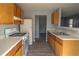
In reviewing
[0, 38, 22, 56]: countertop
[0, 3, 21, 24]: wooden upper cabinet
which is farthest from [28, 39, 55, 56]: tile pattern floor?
[0, 38, 22, 56]: countertop

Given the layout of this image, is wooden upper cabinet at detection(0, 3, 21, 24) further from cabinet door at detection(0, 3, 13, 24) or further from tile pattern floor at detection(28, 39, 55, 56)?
tile pattern floor at detection(28, 39, 55, 56)

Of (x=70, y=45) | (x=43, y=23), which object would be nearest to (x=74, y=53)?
(x=70, y=45)

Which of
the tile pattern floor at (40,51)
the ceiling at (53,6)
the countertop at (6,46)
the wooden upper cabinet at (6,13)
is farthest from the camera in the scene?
the ceiling at (53,6)

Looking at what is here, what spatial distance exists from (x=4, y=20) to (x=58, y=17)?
356 cm

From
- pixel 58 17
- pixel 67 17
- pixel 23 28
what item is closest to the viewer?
pixel 58 17

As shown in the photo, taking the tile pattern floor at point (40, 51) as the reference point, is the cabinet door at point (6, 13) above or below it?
above

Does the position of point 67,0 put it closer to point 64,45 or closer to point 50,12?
point 64,45

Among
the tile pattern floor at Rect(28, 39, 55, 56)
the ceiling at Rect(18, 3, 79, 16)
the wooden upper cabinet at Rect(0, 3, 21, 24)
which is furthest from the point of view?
the ceiling at Rect(18, 3, 79, 16)

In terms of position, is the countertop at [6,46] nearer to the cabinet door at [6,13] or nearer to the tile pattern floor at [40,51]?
the cabinet door at [6,13]

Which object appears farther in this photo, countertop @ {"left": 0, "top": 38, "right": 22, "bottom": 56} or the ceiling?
the ceiling

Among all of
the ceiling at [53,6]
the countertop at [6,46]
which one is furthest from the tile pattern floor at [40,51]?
the countertop at [6,46]

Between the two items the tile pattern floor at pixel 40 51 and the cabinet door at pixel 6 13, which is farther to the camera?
the tile pattern floor at pixel 40 51

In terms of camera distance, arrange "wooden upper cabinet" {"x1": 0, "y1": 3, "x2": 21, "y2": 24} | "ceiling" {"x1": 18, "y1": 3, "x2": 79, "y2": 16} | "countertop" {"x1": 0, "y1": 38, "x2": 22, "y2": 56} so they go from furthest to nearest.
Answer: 1. "ceiling" {"x1": 18, "y1": 3, "x2": 79, "y2": 16}
2. "wooden upper cabinet" {"x1": 0, "y1": 3, "x2": 21, "y2": 24}
3. "countertop" {"x1": 0, "y1": 38, "x2": 22, "y2": 56}

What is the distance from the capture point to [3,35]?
13.4ft
